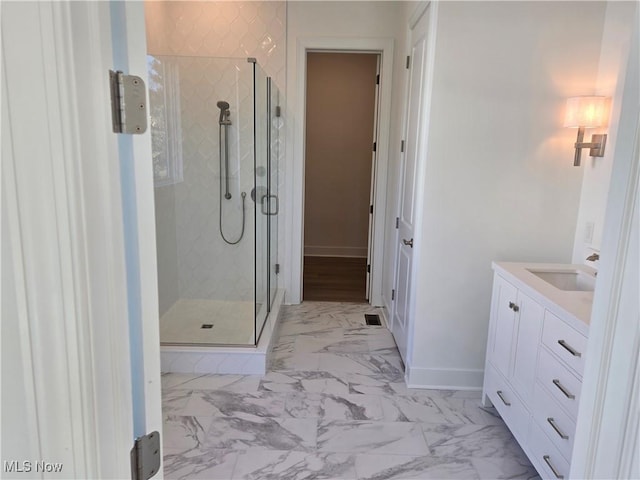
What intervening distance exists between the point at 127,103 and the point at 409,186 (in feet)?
8.64

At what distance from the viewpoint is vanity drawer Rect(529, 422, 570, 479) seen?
1.77 meters

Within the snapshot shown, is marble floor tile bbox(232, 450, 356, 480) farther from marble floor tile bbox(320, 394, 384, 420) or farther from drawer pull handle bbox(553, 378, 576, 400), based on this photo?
drawer pull handle bbox(553, 378, 576, 400)

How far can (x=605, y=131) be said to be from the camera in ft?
7.74

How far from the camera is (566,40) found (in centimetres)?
245

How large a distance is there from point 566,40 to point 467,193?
976 millimetres

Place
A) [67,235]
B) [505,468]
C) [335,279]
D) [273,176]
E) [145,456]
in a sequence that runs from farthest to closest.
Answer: [335,279] < [273,176] < [505,468] < [145,456] < [67,235]

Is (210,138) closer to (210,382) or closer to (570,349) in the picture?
(210,382)

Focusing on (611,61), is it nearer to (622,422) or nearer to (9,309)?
(622,422)

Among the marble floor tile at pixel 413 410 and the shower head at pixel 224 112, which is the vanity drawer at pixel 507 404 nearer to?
the marble floor tile at pixel 413 410

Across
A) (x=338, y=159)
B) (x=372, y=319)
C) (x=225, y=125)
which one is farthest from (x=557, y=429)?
(x=338, y=159)

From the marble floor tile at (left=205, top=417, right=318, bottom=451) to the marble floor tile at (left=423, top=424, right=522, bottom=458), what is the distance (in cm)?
63

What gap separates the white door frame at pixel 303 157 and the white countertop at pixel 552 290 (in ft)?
5.90

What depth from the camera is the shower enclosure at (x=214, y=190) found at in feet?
11.6

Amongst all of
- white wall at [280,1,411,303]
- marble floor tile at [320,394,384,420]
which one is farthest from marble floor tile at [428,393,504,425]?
white wall at [280,1,411,303]
